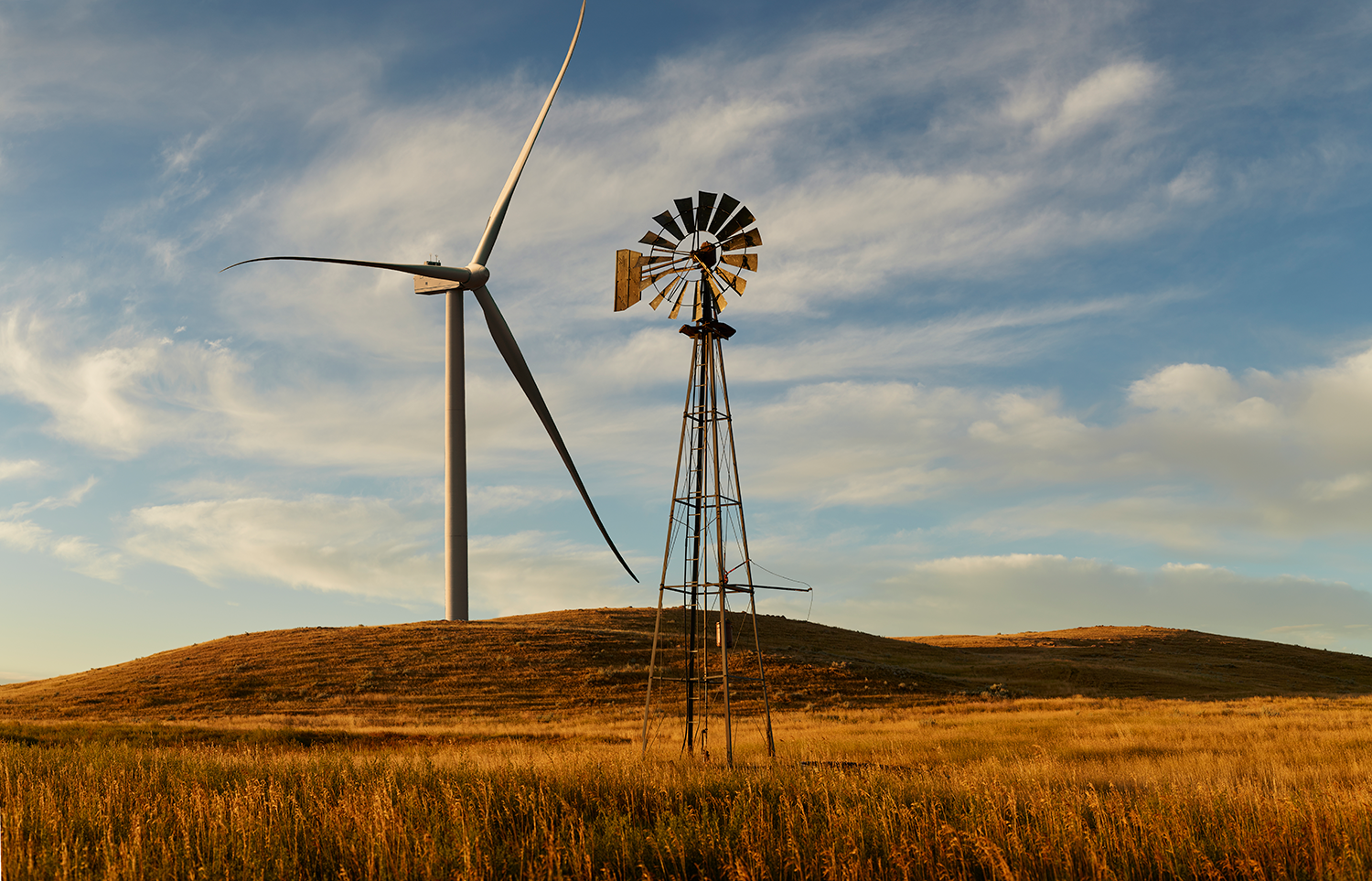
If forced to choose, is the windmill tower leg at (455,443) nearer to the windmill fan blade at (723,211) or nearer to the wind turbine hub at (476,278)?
the wind turbine hub at (476,278)

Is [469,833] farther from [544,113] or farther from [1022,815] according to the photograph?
[544,113]

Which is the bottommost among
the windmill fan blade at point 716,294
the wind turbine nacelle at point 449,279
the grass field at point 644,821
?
the grass field at point 644,821

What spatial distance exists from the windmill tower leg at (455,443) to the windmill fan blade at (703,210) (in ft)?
99.8

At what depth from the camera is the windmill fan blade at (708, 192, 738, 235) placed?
24.4m

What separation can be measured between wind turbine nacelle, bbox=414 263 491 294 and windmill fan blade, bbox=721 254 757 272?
90.2 feet

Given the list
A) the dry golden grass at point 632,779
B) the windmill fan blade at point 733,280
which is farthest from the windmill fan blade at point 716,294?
the dry golden grass at point 632,779

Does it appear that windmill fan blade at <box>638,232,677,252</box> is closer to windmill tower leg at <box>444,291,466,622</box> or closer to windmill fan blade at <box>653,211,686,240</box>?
windmill fan blade at <box>653,211,686,240</box>

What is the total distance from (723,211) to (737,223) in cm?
54

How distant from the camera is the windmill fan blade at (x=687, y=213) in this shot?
2458cm

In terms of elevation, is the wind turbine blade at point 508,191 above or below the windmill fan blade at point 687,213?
above

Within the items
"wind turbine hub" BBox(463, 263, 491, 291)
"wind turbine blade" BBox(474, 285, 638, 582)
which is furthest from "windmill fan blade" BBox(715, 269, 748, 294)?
"wind turbine hub" BBox(463, 263, 491, 291)

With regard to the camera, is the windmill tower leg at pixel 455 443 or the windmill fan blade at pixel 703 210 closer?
the windmill fan blade at pixel 703 210

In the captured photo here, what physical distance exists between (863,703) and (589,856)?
1527 inches

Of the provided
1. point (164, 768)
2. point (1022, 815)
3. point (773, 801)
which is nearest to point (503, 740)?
point (164, 768)
